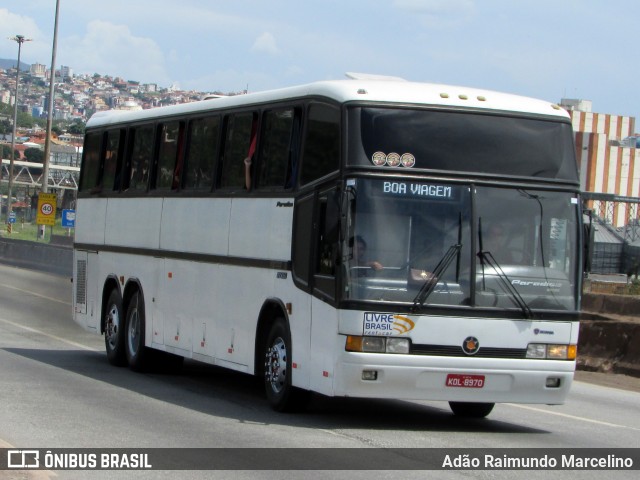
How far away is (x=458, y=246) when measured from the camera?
11.7 metres

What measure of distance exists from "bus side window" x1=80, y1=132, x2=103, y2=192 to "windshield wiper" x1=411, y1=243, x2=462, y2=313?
957cm

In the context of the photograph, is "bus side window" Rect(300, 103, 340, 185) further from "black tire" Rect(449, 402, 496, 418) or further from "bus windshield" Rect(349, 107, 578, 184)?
"black tire" Rect(449, 402, 496, 418)

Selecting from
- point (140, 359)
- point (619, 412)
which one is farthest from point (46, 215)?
point (619, 412)

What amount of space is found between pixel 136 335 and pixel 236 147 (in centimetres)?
433

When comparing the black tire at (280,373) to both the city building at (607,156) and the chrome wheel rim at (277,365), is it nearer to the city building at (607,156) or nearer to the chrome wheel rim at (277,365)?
the chrome wheel rim at (277,365)

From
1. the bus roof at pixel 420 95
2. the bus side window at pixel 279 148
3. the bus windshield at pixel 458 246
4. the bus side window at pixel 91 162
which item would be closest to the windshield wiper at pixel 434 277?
the bus windshield at pixel 458 246

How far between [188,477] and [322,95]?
15.7 ft

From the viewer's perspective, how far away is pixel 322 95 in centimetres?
1250

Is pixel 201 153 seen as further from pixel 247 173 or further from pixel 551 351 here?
pixel 551 351

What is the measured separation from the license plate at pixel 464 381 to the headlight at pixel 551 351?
22.4 inches

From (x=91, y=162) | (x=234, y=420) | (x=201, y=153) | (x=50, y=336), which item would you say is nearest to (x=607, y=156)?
(x=50, y=336)

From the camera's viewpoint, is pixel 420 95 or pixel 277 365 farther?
pixel 277 365

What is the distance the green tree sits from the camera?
183375 millimetres

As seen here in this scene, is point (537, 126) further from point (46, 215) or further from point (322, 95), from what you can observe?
point (46, 215)
